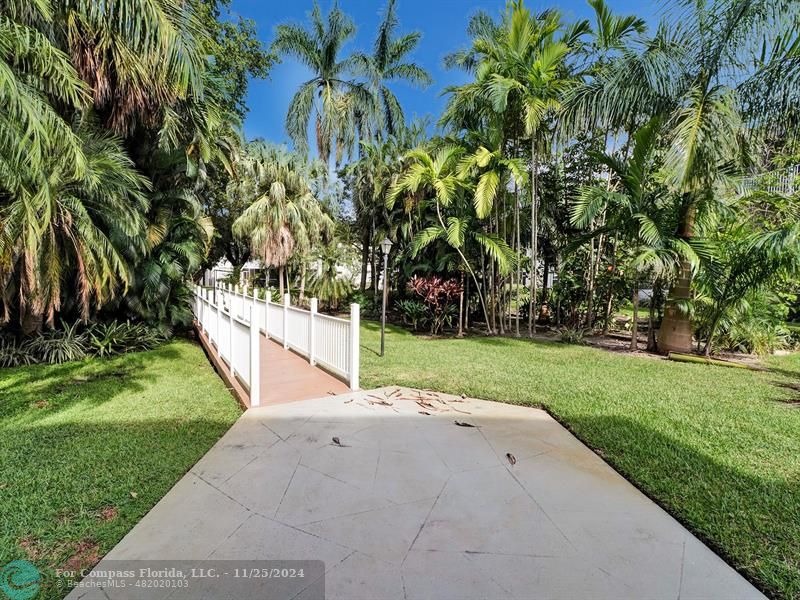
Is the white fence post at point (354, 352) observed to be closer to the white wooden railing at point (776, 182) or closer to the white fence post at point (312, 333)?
the white fence post at point (312, 333)

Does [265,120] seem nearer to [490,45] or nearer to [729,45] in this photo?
[490,45]

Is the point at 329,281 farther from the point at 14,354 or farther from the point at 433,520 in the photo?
the point at 433,520

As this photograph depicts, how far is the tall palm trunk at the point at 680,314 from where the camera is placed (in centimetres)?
726

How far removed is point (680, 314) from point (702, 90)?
13.3 ft

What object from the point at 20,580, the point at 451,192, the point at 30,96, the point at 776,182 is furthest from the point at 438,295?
the point at 20,580

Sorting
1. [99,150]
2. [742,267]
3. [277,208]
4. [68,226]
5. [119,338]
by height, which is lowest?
[119,338]

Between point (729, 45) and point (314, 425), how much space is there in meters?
8.76

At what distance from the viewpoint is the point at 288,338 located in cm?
744

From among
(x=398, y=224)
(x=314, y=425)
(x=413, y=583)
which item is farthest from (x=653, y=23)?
(x=413, y=583)

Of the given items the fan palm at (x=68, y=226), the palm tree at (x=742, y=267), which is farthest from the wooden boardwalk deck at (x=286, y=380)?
the palm tree at (x=742, y=267)

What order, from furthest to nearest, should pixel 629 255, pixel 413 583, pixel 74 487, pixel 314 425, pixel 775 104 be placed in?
pixel 629 255 → pixel 775 104 → pixel 314 425 → pixel 74 487 → pixel 413 583

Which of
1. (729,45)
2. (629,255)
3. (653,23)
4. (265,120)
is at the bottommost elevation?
(629,255)

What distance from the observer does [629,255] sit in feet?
30.9

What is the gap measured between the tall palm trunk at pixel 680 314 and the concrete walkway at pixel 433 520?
5475mm
